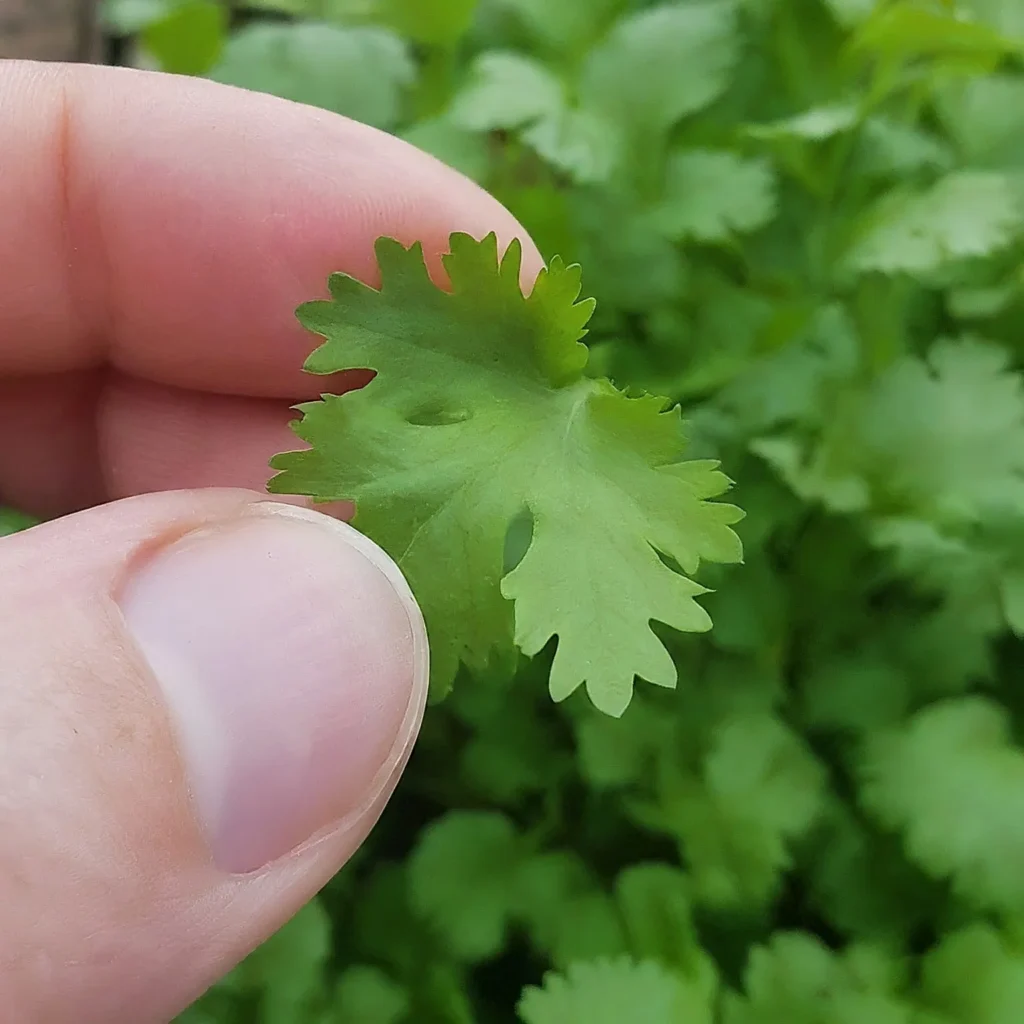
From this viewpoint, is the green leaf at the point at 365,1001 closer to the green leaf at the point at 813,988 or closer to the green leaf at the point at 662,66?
the green leaf at the point at 813,988

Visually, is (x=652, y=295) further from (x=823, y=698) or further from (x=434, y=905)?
(x=434, y=905)

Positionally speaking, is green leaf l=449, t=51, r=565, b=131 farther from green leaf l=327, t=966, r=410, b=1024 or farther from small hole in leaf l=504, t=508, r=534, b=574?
green leaf l=327, t=966, r=410, b=1024

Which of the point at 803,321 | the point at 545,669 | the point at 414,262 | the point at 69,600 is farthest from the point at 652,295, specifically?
the point at 69,600

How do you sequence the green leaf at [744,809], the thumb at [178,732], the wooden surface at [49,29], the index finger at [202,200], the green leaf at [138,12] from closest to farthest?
1. the thumb at [178,732]
2. the index finger at [202,200]
3. the green leaf at [744,809]
4. the green leaf at [138,12]
5. the wooden surface at [49,29]

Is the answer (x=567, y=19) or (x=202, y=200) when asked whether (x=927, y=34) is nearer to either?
(x=567, y=19)

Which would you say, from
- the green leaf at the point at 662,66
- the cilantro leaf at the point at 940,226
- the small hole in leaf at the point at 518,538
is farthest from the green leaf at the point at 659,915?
the green leaf at the point at 662,66

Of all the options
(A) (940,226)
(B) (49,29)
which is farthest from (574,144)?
(B) (49,29)
